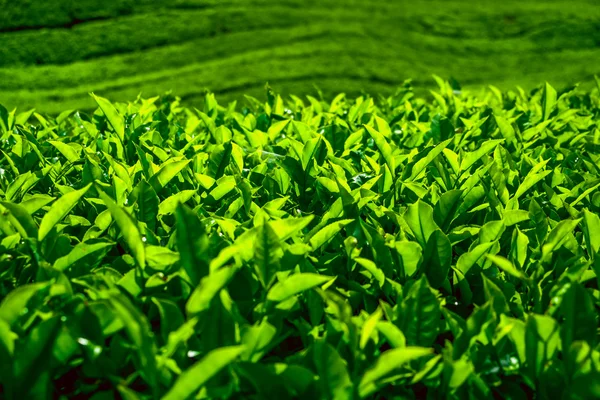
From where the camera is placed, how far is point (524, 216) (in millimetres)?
1898

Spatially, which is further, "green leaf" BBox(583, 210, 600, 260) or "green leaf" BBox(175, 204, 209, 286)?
"green leaf" BBox(583, 210, 600, 260)

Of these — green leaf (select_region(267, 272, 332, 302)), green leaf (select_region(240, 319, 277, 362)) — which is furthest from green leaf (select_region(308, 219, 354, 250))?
green leaf (select_region(240, 319, 277, 362))

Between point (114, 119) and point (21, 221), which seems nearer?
point (21, 221)

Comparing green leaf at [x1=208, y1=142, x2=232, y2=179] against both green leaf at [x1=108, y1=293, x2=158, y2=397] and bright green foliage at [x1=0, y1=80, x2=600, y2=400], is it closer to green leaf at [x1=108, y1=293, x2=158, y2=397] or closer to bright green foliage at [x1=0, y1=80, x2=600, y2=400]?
bright green foliage at [x1=0, y1=80, x2=600, y2=400]

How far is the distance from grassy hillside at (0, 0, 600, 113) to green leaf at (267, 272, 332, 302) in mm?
7230

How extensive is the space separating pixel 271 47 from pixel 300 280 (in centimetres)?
860

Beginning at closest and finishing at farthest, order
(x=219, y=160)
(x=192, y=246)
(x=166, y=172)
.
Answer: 1. (x=192, y=246)
2. (x=166, y=172)
3. (x=219, y=160)

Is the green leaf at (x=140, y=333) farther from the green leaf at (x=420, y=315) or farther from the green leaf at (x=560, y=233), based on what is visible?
the green leaf at (x=560, y=233)

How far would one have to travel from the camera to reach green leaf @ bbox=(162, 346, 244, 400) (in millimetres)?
1166

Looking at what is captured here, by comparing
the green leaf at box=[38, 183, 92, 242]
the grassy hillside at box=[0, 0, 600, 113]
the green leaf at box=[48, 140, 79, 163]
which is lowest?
the grassy hillside at box=[0, 0, 600, 113]

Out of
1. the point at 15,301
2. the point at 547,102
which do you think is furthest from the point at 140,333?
the point at 547,102

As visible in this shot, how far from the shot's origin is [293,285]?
1.42 meters

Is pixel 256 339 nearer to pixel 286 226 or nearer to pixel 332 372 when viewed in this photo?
pixel 332 372

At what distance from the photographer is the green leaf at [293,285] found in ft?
4.61
